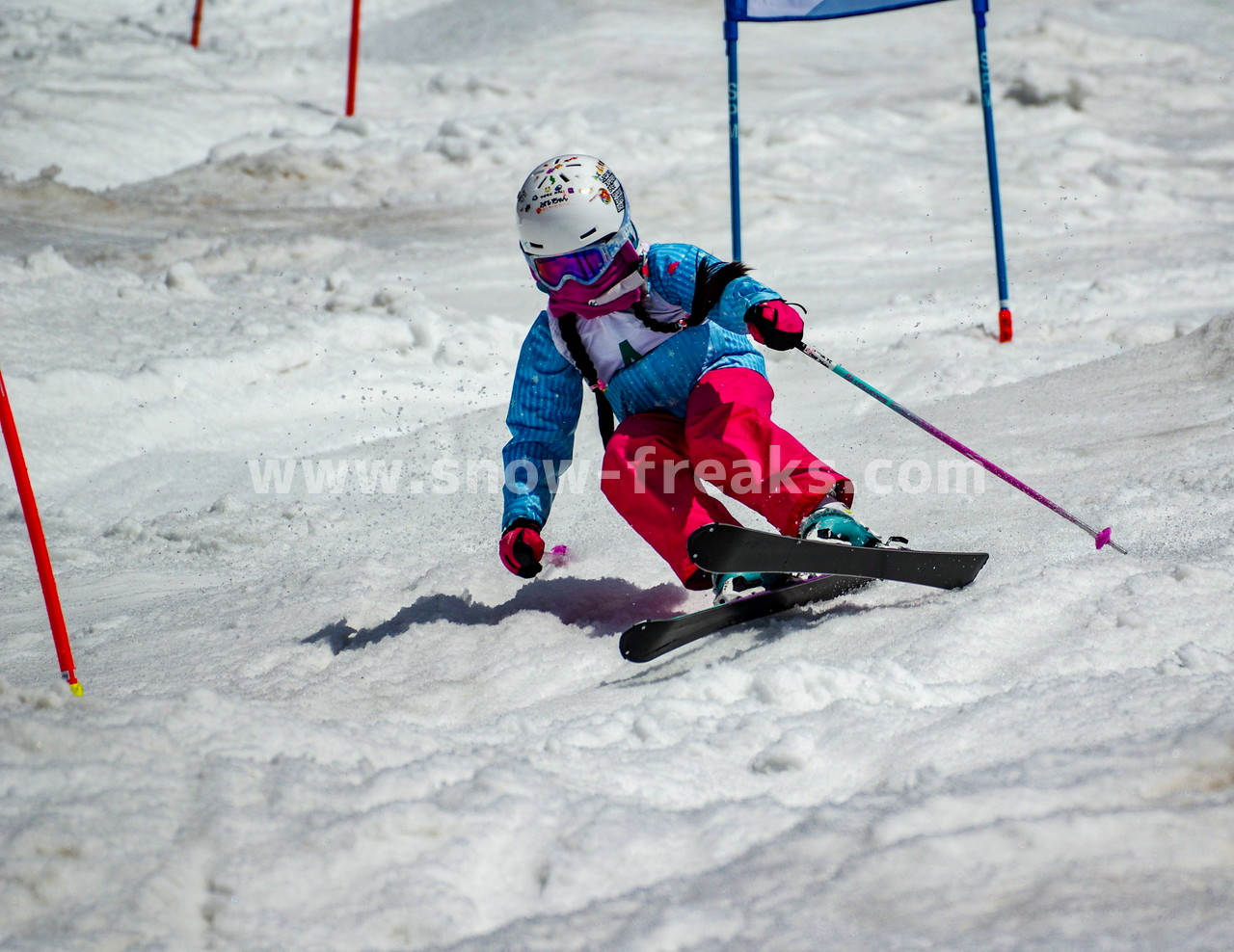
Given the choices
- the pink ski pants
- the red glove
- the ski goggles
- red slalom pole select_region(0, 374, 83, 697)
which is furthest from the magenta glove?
red slalom pole select_region(0, 374, 83, 697)

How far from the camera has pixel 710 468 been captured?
2.94 m

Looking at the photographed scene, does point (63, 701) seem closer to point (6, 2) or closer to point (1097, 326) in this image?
point (1097, 326)

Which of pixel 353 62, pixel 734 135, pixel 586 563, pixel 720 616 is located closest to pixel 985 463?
pixel 720 616

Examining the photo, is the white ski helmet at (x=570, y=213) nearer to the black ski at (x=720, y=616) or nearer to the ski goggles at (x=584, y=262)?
the ski goggles at (x=584, y=262)

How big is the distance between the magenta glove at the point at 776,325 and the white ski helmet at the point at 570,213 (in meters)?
0.42

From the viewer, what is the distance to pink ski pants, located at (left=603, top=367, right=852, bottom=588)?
2.85 metres

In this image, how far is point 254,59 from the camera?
46.4ft

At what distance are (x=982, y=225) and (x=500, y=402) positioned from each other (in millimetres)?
4512

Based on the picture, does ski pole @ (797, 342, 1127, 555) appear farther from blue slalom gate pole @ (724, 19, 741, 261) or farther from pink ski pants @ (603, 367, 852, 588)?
blue slalom gate pole @ (724, 19, 741, 261)

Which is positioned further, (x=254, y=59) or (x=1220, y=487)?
(x=254, y=59)

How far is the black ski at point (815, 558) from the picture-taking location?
8.46ft

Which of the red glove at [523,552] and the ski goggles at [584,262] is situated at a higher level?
the ski goggles at [584,262]

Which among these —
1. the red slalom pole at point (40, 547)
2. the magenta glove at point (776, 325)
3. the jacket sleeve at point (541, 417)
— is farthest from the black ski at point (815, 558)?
the red slalom pole at point (40, 547)

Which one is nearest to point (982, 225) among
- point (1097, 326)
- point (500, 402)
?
point (1097, 326)
